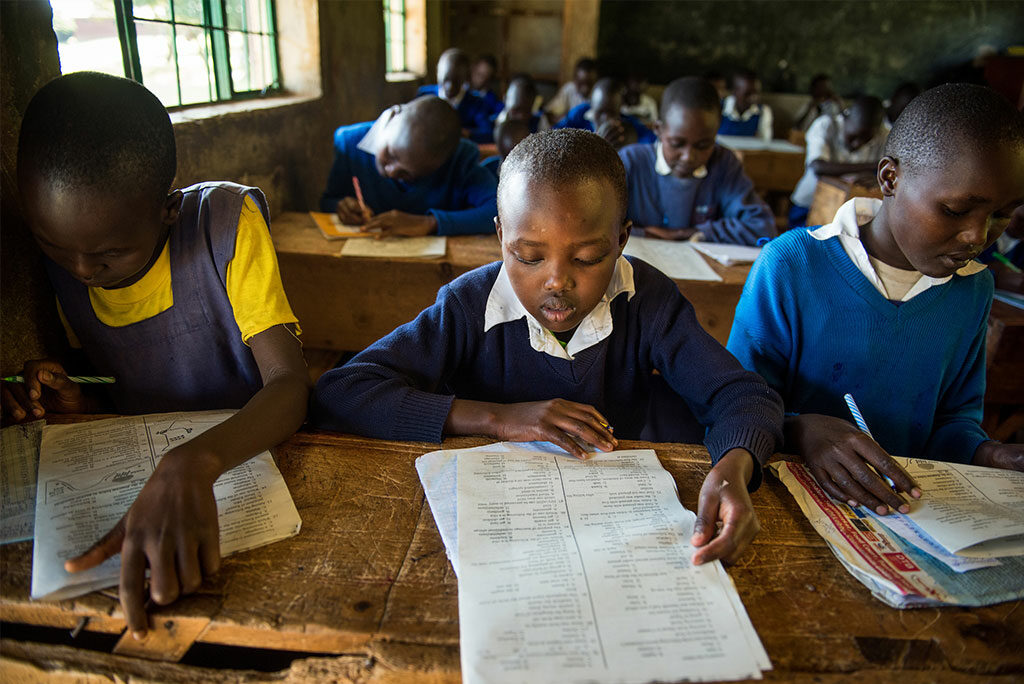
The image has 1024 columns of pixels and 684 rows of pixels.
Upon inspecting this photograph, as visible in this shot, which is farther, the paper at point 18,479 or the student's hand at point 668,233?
the student's hand at point 668,233

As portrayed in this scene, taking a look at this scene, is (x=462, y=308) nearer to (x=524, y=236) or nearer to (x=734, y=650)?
(x=524, y=236)

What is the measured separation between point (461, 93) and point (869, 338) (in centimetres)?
501

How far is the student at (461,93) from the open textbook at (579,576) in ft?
13.5

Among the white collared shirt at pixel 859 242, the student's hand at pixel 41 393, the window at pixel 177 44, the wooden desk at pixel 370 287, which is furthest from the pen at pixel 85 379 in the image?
the white collared shirt at pixel 859 242

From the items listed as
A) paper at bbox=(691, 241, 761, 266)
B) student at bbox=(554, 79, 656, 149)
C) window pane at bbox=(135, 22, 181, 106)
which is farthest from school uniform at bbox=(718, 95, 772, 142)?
window pane at bbox=(135, 22, 181, 106)

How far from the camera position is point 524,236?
1021 mm

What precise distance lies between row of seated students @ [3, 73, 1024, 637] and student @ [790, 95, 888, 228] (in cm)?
335

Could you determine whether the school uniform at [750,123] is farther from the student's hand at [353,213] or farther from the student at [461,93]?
the student's hand at [353,213]

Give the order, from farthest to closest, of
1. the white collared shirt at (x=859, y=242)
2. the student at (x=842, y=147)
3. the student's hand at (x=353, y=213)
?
the student at (x=842, y=147) < the student's hand at (x=353, y=213) < the white collared shirt at (x=859, y=242)

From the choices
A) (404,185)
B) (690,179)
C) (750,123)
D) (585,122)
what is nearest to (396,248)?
(404,185)

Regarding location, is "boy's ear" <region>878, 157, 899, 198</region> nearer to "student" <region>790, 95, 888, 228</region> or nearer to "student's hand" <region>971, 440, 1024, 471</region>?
"student's hand" <region>971, 440, 1024, 471</region>

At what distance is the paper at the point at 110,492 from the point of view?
2.33 ft

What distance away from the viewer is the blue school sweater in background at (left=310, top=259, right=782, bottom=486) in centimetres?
101

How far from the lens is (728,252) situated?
89.7 inches
